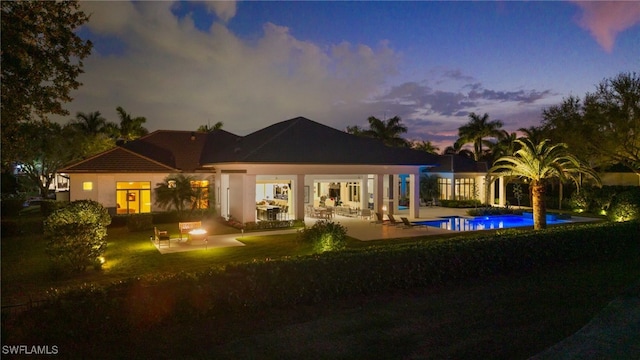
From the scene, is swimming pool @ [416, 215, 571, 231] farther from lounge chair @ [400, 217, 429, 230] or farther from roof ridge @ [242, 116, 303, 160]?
roof ridge @ [242, 116, 303, 160]

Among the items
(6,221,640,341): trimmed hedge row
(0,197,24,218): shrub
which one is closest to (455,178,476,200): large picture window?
(6,221,640,341): trimmed hedge row

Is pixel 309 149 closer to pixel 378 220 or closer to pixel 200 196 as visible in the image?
pixel 378 220

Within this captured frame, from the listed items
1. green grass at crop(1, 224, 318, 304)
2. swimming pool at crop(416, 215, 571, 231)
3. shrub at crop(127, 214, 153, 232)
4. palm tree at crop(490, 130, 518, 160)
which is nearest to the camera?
green grass at crop(1, 224, 318, 304)

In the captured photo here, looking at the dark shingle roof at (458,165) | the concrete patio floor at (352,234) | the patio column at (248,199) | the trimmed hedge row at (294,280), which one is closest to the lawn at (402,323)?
the trimmed hedge row at (294,280)

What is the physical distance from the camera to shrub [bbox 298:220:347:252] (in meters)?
14.8

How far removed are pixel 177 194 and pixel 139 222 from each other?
3139 millimetres

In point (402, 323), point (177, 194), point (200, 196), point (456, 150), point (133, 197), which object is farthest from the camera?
point (456, 150)

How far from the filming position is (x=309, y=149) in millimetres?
24406

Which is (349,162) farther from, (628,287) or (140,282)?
(140,282)

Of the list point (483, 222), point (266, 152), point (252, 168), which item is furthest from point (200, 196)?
point (483, 222)

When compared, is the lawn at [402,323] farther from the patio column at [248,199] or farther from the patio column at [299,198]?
the patio column at [299,198]

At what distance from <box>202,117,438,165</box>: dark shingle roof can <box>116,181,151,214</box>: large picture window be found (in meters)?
4.56

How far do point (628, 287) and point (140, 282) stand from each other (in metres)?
11.9

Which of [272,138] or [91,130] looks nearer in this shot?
[272,138]
